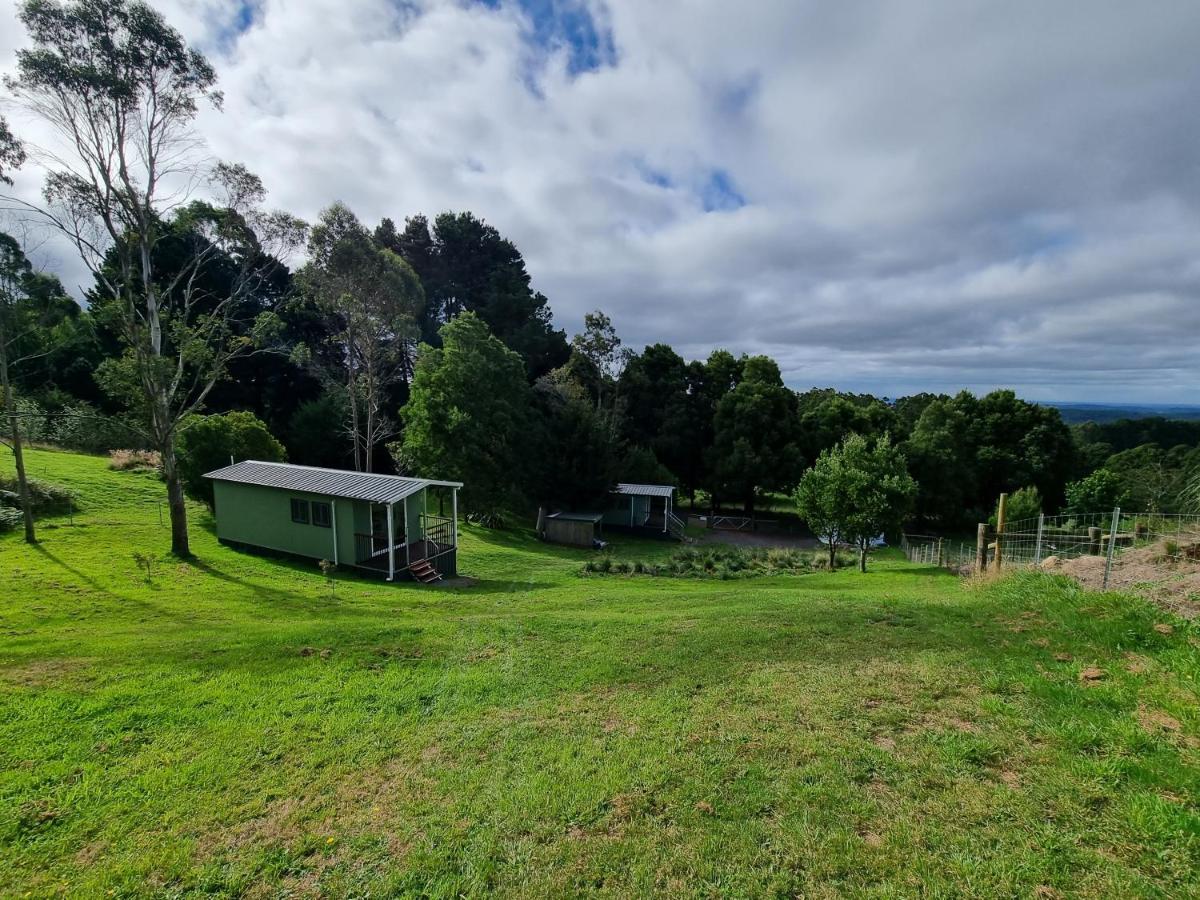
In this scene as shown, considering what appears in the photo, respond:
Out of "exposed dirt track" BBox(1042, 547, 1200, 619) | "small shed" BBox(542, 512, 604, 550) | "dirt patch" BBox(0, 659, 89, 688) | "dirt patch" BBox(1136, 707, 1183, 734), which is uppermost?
"exposed dirt track" BBox(1042, 547, 1200, 619)

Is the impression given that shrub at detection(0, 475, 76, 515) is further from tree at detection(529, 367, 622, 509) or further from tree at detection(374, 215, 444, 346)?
tree at detection(374, 215, 444, 346)

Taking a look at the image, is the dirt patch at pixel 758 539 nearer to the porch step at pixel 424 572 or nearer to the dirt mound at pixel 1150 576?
the porch step at pixel 424 572

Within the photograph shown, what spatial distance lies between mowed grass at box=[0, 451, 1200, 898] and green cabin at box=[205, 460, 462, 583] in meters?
6.94

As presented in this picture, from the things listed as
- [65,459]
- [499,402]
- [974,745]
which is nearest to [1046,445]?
[499,402]

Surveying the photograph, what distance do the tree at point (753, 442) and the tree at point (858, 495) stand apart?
45.6 ft

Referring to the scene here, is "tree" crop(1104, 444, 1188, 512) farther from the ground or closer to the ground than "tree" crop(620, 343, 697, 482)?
closer to the ground

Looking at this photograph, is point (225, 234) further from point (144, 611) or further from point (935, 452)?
point (935, 452)

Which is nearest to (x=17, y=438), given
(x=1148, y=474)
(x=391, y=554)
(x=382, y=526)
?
(x=382, y=526)

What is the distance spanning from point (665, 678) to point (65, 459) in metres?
31.0

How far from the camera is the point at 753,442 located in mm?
36438

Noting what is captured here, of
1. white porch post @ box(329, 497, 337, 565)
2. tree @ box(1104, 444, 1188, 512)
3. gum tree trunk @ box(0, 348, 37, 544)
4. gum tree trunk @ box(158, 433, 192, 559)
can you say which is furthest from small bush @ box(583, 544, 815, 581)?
tree @ box(1104, 444, 1188, 512)

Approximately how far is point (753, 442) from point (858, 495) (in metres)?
17.2

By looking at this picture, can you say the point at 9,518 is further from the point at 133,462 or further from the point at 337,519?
A: the point at 133,462

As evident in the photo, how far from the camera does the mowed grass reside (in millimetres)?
3652
